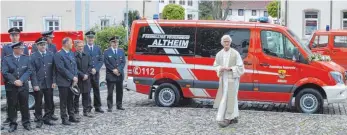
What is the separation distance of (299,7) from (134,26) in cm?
1850

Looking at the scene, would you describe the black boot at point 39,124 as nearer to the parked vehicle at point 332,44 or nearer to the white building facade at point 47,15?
the parked vehicle at point 332,44

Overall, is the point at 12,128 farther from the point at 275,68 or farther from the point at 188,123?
the point at 275,68

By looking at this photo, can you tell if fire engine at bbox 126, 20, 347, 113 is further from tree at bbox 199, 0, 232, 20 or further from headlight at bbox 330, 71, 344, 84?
tree at bbox 199, 0, 232, 20

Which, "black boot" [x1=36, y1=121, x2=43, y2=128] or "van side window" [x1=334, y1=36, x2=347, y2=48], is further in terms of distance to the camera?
"van side window" [x1=334, y1=36, x2=347, y2=48]

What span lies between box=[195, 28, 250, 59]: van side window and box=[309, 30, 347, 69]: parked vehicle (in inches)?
301

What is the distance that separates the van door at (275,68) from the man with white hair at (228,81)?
244 centimetres

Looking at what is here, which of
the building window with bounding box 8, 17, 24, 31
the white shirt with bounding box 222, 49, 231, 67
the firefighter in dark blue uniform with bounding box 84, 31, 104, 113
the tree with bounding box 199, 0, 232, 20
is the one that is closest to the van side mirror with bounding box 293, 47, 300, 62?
the white shirt with bounding box 222, 49, 231, 67

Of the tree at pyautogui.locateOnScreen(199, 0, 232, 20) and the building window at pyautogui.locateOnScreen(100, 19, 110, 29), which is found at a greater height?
the tree at pyautogui.locateOnScreen(199, 0, 232, 20)

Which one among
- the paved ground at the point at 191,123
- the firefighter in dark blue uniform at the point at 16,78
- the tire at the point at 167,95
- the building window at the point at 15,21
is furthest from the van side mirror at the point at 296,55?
the building window at the point at 15,21

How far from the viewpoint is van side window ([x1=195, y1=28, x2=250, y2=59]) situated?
13.0 metres

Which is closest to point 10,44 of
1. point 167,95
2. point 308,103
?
point 167,95

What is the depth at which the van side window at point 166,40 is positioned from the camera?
43.9 feet

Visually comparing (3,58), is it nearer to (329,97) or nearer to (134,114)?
(134,114)

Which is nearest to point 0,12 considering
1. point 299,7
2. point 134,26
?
point 299,7
